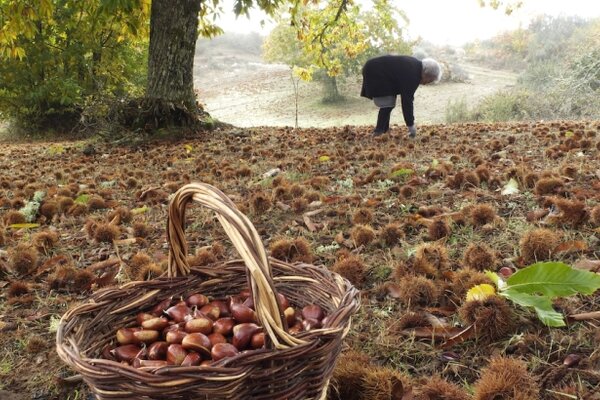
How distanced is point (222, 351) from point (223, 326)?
0.46ft

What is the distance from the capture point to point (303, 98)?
1064 inches

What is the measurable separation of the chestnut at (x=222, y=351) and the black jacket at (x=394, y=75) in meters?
5.62

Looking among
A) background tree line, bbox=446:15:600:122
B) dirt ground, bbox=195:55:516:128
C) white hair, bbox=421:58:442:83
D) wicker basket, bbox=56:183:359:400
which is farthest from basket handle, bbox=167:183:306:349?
dirt ground, bbox=195:55:516:128

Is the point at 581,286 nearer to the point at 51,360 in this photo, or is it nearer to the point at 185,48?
the point at 51,360

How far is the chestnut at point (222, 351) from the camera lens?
110cm

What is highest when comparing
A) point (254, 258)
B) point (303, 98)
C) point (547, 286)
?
point (254, 258)

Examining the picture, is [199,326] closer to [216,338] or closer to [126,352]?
[216,338]

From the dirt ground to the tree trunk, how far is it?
1035 cm

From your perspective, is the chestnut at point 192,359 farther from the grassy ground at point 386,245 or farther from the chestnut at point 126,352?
the grassy ground at point 386,245

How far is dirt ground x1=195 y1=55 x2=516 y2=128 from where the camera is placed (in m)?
20.7

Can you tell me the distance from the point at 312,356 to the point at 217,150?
15.1 ft

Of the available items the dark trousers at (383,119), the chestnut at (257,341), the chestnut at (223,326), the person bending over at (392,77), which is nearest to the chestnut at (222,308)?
the chestnut at (223,326)

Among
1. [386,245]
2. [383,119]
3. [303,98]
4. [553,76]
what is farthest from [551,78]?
[386,245]

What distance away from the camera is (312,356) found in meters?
0.99
